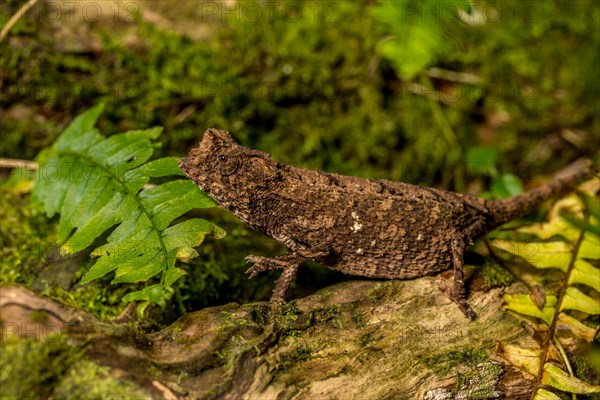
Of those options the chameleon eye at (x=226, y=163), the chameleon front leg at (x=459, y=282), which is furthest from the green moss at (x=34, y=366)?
the chameleon front leg at (x=459, y=282)

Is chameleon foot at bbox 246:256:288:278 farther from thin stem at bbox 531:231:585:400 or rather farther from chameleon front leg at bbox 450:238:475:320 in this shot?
thin stem at bbox 531:231:585:400

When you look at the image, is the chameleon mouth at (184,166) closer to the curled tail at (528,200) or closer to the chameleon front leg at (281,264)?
the chameleon front leg at (281,264)

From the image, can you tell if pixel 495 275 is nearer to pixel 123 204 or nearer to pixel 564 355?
pixel 564 355

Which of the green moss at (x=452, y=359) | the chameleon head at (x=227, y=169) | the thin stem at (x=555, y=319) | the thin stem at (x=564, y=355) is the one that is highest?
the chameleon head at (x=227, y=169)

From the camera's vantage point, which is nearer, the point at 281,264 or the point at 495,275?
the point at 281,264

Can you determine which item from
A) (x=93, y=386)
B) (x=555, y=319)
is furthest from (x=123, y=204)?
(x=555, y=319)

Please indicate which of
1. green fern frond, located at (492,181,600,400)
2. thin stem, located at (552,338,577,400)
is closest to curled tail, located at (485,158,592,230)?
green fern frond, located at (492,181,600,400)
